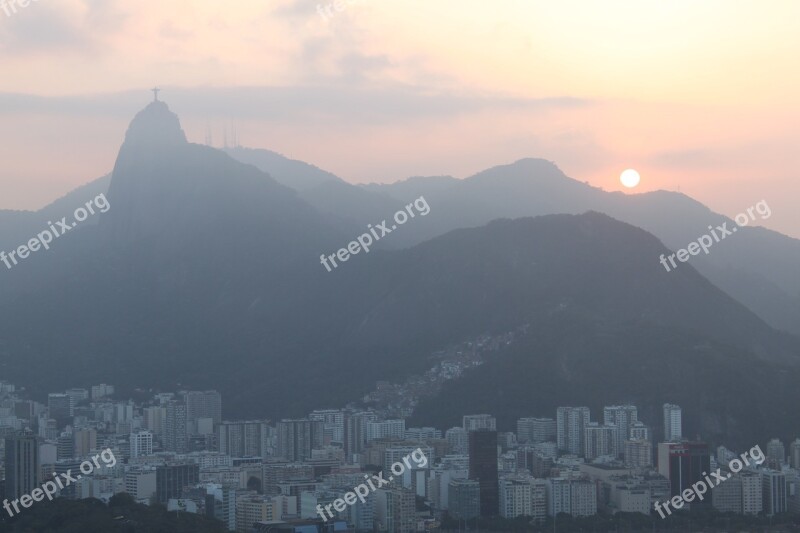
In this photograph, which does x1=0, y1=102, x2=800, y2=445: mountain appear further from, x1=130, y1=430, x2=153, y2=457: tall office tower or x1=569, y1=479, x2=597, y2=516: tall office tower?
x1=569, y1=479, x2=597, y2=516: tall office tower

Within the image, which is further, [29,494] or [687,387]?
[687,387]

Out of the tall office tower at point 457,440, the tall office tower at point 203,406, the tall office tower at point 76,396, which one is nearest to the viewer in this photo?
the tall office tower at point 457,440

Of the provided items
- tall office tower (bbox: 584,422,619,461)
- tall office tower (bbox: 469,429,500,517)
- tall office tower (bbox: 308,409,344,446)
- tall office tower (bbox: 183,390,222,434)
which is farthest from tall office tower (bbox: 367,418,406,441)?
tall office tower (bbox: 469,429,500,517)

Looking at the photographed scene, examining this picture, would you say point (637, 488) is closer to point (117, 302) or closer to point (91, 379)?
point (91, 379)

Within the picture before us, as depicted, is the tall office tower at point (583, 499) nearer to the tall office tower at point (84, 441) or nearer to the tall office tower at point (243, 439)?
the tall office tower at point (243, 439)

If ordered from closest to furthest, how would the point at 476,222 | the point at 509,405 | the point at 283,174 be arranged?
1. the point at 509,405
2. the point at 476,222
3. the point at 283,174

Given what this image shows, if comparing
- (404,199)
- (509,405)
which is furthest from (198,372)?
(404,199)

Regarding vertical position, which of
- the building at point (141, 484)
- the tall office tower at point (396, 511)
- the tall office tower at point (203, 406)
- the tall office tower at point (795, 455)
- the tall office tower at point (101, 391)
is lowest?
the tall office tower at point (396, 511)

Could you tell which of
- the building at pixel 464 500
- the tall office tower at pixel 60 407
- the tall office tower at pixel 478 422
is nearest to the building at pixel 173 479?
the building at pixel 464 500
